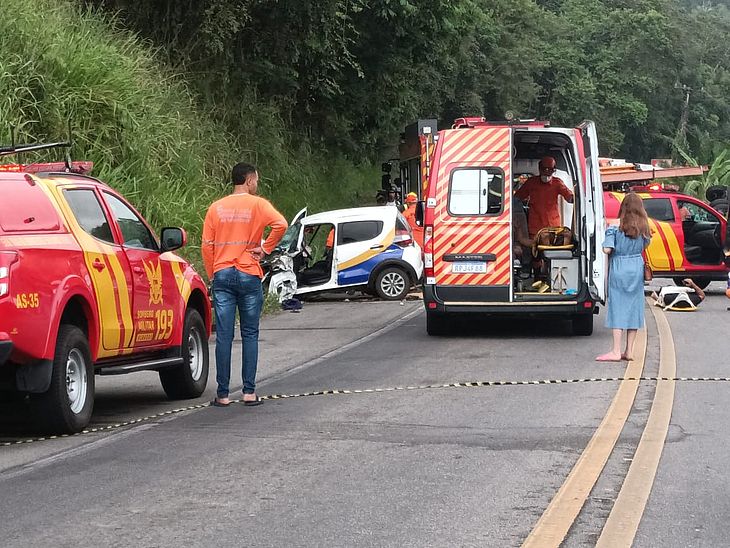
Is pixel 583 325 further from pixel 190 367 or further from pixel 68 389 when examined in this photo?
pixel 68 389

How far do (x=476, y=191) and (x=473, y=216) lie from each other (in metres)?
0.30

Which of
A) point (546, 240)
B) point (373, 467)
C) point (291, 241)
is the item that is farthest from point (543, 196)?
point (373, 467)

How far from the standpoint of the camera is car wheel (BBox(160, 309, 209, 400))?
35.5ft

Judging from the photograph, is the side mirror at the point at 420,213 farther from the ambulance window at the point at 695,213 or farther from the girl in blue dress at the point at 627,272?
the ambulance window at the point at 695,213

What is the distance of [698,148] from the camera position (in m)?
81.1

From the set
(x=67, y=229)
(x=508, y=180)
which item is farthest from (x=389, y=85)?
(x=67, y=229)

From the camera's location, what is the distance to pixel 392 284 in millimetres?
23141

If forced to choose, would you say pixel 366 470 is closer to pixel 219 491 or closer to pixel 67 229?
pixel 219 491

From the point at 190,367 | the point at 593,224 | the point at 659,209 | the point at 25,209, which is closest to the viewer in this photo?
the point at 25,209

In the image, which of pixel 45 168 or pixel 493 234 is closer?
pixel 45 168

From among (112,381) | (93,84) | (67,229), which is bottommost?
(112,381)

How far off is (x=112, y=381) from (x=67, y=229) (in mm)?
3655

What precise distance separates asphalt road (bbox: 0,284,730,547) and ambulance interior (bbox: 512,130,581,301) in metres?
3.23

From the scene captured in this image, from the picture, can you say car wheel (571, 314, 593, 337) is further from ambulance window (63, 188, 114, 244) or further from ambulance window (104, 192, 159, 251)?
ambulance window (63, 188, 114, 244)
